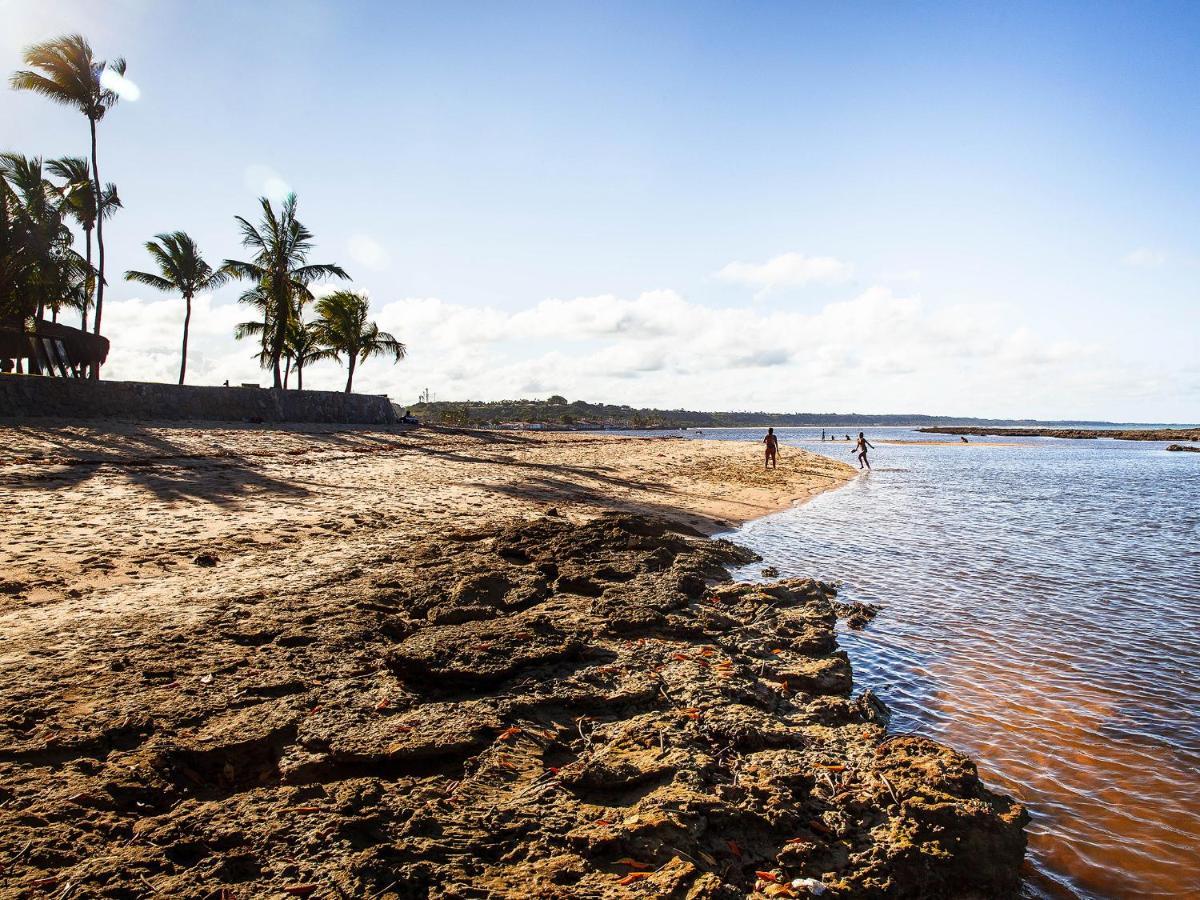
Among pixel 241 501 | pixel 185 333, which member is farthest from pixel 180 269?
pixel 241 501

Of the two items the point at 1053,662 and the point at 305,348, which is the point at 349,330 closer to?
the point at 305,348

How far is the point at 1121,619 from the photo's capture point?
823 cm

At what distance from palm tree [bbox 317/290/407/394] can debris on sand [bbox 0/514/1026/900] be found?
4035cm

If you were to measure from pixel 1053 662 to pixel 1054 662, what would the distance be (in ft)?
0.05

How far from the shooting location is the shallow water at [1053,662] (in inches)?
154

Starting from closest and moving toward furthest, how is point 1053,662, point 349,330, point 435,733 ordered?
point 435,733, point 1053,662, point 349,330

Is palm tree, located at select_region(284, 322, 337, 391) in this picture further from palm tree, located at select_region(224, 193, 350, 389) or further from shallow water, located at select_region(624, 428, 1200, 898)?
shallow water, located at select_region(624, 428, 1200, 898)

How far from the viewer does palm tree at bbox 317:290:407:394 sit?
137 ft

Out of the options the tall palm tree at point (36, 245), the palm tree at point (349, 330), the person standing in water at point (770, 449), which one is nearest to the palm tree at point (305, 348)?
the palm tree at point (349, 330)

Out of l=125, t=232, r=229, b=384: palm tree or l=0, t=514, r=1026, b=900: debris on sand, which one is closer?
l=0, t=514, r=1026, b=900: debris on sand

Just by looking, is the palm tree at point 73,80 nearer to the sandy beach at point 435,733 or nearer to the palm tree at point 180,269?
the palm tree at point 180,269

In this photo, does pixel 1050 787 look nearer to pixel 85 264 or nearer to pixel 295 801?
pixel 295 801

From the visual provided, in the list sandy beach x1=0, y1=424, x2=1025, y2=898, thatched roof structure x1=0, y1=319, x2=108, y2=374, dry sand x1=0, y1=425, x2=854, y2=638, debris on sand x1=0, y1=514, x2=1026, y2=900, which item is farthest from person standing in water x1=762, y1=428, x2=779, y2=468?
thatched roof structure x1=0, y1=319, x2=108, y2=374

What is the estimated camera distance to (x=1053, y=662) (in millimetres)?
6652
